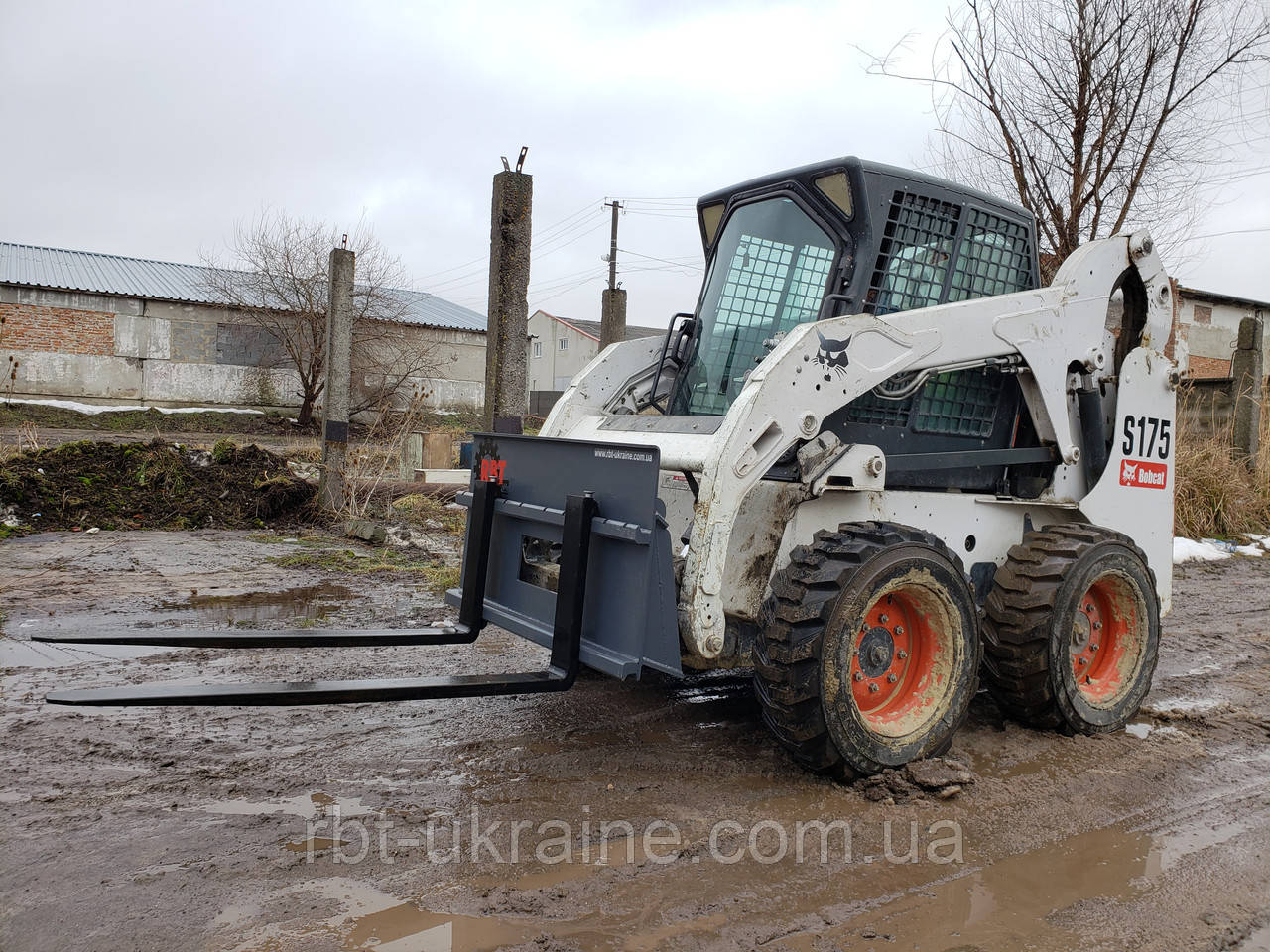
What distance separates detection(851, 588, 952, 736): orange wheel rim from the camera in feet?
13.4

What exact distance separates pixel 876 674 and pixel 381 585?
4.76 metres

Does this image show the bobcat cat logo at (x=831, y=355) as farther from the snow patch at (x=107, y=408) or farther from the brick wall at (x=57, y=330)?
the brick wall at (x=57, y=330)

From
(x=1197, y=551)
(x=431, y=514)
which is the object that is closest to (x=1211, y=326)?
(x=1197, y=551)

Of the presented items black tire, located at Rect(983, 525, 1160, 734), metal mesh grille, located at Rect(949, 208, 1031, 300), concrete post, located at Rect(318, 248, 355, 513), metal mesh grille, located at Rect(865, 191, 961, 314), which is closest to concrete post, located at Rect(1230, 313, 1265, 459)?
black tire, located at Rect(983, 525, 1160, 734)

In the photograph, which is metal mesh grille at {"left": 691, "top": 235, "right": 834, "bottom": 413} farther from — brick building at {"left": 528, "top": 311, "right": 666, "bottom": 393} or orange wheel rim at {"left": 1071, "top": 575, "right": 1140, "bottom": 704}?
brick building at {"left": 528, "top": 311, "right": 666, "bottom": 393}

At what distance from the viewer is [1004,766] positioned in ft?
14.0

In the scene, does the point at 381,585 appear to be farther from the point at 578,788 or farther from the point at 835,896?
the point at 835,896

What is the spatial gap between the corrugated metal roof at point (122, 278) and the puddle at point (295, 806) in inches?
917

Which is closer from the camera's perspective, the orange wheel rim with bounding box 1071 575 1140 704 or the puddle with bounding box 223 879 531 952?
the puddle with bounding box 223 879 531 952

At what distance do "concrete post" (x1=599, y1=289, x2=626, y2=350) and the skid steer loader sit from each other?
6699mm

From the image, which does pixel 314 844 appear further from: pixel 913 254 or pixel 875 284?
pixel 913 254

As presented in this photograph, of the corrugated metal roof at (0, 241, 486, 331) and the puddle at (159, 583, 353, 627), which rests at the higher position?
the corrugated metal roof at (0, 241, 486, 331)

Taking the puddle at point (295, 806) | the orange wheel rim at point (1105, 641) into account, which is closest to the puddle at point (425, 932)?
the puddle at point (295, 806)

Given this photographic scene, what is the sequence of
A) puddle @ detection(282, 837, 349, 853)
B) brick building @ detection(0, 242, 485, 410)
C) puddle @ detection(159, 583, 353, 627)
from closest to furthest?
puddle @ detection(282, 837, 349, 853) < puddle @ detection(159, 583, 353, 627) < brick building @ detection(0, 242, 485, 410)
